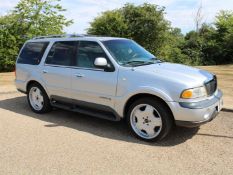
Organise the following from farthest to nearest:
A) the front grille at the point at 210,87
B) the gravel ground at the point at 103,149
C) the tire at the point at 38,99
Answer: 1. the tire at the point at 38,99
2. the front grille at the point at 210,87
3. the gravel ground at the point at 103,149

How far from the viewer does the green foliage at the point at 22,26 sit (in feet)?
48.7

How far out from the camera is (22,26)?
1523 cm

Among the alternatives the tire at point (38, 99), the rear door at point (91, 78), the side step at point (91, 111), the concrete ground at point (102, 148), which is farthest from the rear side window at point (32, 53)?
the concrete ground at point (102, 148)

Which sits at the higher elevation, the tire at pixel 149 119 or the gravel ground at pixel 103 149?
A: the tire at pixel 149 119

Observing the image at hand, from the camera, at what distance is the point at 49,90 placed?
714 cm

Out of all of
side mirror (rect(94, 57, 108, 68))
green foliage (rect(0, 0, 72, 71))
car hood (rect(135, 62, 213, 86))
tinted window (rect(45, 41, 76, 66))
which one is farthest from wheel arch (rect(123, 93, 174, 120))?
green foliage (rect(0, 0, 72, 71))

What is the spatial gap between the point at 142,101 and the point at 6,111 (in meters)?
3.92

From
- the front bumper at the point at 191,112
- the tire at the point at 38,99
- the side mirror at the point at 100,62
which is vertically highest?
the side mirror at the point at 100,62

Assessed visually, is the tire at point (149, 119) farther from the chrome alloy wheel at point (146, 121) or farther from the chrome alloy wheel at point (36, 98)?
the chrome alloy wheel at point (36, 98)

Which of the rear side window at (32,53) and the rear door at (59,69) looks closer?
the rear door at (59,69)

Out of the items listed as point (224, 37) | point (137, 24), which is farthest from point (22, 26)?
point (224, 37)

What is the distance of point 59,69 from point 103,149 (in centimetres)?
232

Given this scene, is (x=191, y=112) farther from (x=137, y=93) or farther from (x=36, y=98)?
(x=36, y=98)

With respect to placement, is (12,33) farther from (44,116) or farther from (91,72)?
(91,72)
